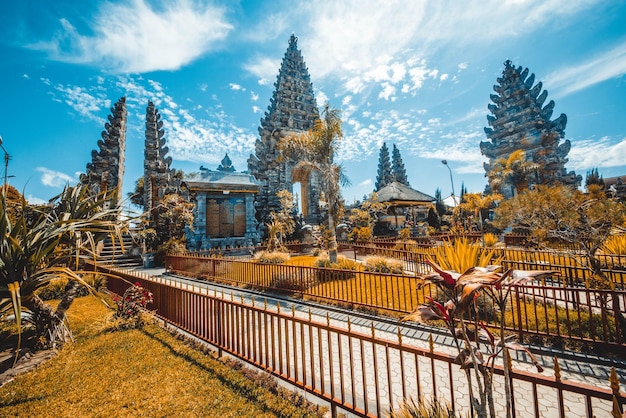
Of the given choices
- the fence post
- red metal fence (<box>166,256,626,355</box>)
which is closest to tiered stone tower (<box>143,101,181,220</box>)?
red metal fence (<box>166,256,626,355</box>)

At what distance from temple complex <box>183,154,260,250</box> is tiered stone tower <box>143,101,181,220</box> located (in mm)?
8757

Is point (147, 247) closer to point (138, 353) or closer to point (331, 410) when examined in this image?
point (138, 353)

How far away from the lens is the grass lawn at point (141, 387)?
3039 millimetres

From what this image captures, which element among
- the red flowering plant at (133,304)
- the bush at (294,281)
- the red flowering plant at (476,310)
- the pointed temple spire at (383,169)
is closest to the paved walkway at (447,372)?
the red flowering plant at (476,310)

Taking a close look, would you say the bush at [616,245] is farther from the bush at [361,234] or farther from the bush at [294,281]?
the bush at [361,234]

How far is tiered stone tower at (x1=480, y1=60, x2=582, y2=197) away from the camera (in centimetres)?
2392

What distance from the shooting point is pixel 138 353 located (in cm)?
449

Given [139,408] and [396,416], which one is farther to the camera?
[139,408]

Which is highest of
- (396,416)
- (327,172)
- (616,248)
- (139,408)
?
(327,172)

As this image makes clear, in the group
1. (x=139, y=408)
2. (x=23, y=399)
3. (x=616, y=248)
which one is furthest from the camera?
(x=616, y=248)

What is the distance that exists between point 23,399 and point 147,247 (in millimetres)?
15618

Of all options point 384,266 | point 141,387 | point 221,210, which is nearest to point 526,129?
point 384,266

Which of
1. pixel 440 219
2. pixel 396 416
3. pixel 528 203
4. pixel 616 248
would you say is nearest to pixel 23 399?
pixel 396 416

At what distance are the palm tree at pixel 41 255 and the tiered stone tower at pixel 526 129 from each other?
2950cm
